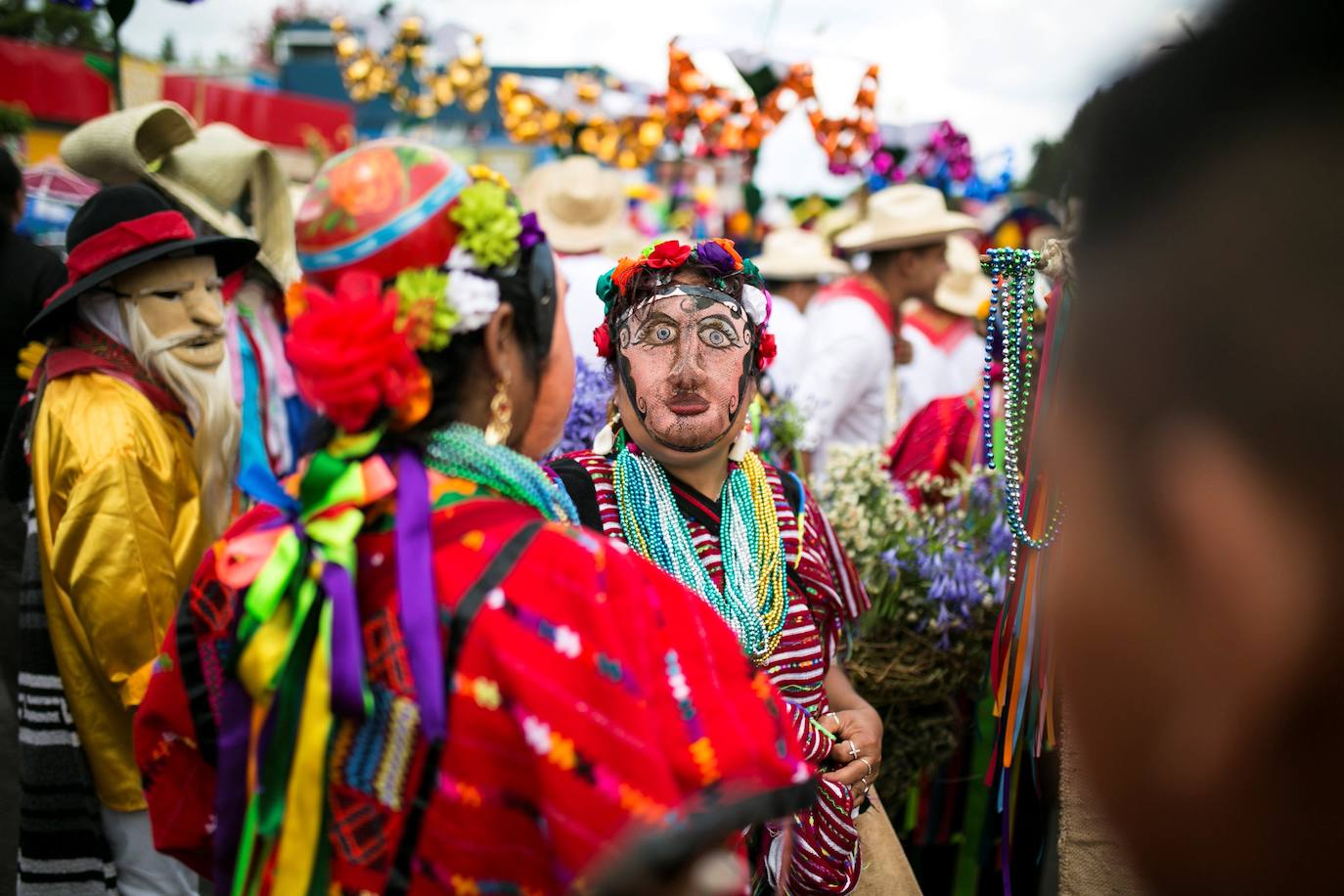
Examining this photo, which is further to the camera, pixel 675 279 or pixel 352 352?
pixel 675 279

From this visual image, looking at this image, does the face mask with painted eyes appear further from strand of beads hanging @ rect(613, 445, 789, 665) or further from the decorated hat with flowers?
the decorated hat with flowers

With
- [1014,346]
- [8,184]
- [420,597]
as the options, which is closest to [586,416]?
[1014,346]

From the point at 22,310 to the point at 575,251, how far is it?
347 centimetres

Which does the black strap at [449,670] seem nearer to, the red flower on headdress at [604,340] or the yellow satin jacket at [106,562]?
the red flower on headdress at [604,340]

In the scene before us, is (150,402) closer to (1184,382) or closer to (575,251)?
(1184,382)

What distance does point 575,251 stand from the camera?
22.9 feet

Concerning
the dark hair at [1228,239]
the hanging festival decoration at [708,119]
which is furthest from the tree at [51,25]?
the dark hair at [1228,239]

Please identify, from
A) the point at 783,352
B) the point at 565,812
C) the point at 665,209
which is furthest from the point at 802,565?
the point at 665,209

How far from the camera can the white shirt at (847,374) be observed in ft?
17.3

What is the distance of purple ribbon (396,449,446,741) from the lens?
1.34 metres

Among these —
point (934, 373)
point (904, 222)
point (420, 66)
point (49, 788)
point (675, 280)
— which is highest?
point (420, 66)

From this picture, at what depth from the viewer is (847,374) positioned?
17.4 feet

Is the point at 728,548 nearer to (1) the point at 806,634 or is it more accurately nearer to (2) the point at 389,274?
(1) the point at 806,634

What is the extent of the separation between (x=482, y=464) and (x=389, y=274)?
0.98ft
